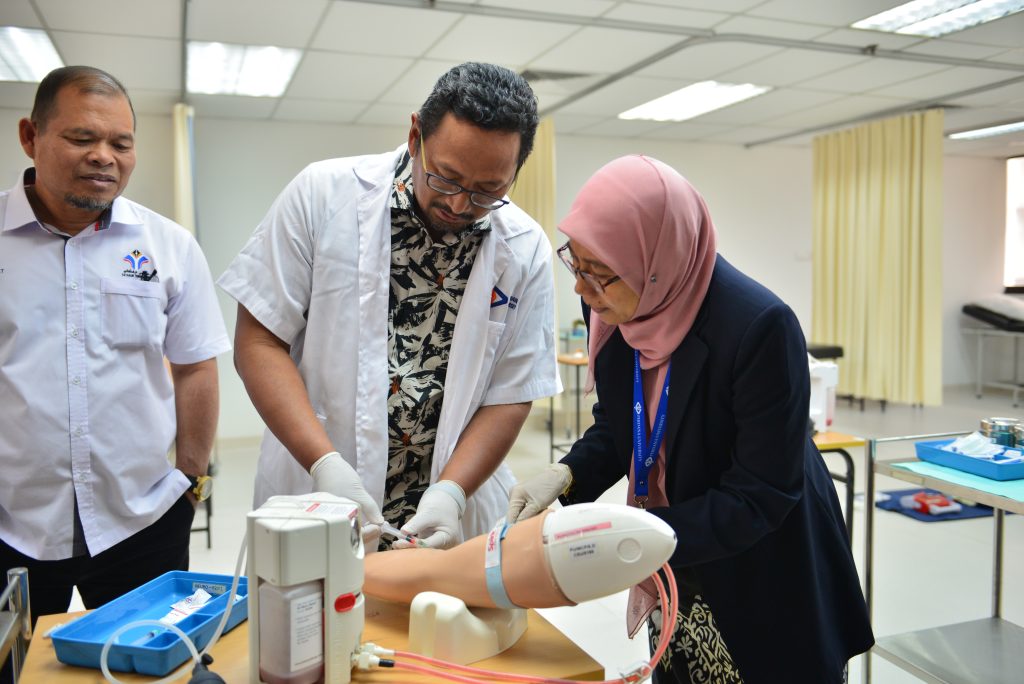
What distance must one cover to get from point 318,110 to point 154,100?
1.16 m

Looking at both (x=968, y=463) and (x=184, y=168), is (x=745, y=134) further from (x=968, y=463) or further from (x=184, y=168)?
(x=968, y=463)

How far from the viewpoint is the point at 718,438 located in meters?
1.13

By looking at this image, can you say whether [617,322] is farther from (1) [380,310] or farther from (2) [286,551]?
(2) [286,551]

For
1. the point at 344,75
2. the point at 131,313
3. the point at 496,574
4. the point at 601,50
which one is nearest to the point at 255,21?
the point at 344,75

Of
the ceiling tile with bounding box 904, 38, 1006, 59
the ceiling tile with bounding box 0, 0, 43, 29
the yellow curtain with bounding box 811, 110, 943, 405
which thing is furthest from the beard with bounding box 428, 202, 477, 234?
the yellow curtain with bounding box 811, 110, 943, 405

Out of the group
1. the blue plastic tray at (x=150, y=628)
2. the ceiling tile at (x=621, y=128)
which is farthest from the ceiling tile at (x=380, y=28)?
the blue plastic tray at (x=150, y=628)

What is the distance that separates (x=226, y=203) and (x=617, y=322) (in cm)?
567

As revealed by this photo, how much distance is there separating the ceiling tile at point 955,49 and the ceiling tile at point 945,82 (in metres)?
0.29

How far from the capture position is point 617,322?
3.95 ft

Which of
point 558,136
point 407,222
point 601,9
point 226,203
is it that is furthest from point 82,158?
point 558,136

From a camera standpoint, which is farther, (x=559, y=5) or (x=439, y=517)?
(x=559, y=5)

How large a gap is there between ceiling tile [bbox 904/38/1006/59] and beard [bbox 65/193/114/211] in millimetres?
4628

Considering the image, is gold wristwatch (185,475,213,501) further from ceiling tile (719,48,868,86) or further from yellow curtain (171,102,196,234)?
ceiling tile (719,48,868,86)

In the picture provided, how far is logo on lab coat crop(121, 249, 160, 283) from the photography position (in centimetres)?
164
